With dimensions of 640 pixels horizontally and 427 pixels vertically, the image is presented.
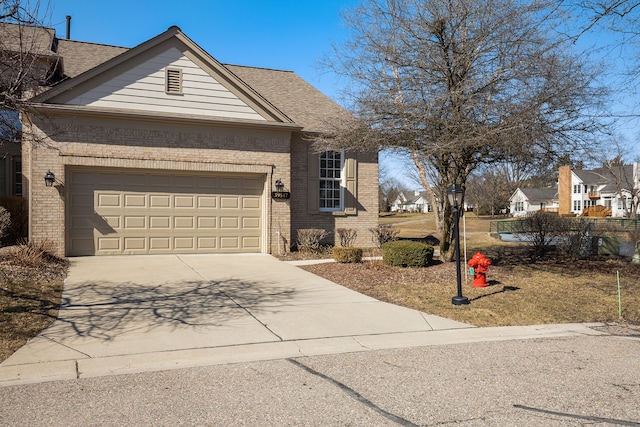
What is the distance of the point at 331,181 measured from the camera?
59.1 feet

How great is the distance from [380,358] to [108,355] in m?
3.21

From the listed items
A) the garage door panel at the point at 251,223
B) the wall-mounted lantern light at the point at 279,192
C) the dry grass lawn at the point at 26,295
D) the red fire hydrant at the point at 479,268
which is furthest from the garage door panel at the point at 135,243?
the red fire hydrant at the point at 479,268

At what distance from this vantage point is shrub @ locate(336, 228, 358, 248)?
17659 millimetres

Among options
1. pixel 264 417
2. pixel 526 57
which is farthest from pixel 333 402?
pixel 526 57

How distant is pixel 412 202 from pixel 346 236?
108m

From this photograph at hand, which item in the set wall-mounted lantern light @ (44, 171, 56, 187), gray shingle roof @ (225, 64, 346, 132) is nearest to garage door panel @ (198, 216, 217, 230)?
wall-mounted lantern light @ (44, 171, 56, 187)

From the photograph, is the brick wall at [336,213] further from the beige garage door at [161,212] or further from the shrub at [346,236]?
the beige garage door at [161,212]

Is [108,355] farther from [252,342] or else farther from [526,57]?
[526,57]

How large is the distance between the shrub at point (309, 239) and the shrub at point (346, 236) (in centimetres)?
124

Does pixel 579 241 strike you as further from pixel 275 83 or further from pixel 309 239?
pixel 275 83

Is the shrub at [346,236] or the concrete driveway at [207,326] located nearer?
the concrete driveway at [207,326]

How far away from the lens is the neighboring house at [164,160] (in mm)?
13617

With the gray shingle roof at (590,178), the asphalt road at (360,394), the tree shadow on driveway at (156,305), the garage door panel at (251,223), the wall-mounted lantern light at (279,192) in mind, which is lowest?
the asphalt road at (360,394)

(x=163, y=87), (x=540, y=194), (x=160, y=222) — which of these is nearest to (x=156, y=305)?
(x=160, y=222)
